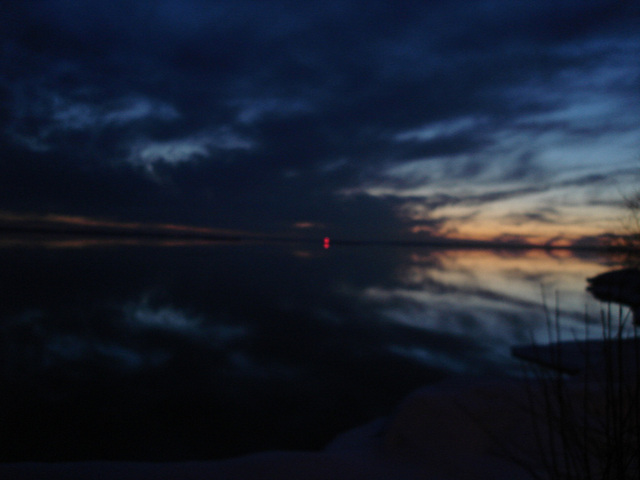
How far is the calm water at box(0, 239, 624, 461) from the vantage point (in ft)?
14.8

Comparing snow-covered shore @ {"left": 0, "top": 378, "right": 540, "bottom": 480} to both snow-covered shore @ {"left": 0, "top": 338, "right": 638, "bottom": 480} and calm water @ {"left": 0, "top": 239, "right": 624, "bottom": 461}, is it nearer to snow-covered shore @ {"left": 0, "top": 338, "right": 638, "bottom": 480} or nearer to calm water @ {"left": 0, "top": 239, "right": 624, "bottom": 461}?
snow-covered shore @ {"left": 0, "top": 338, "right": 638, "bottom": 480}

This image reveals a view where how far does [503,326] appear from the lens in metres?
10.2

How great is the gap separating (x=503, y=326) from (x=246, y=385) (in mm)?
7213

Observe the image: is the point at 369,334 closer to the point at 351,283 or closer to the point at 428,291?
the point at 428,291

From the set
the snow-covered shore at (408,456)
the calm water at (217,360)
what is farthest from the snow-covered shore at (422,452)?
the calm water at (217,360)

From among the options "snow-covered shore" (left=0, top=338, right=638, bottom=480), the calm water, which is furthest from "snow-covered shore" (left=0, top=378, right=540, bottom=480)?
the calm water

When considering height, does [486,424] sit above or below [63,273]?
below

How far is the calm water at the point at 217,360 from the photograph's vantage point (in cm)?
452

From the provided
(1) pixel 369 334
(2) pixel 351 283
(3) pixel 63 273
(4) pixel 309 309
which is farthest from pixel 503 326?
(3) pixel 63 273

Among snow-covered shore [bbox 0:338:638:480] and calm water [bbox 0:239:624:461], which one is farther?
calm water [bbox 0:239:624:461]

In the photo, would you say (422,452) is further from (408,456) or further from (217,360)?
(217,360)

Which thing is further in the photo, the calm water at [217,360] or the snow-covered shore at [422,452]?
the calm water at [217,360]

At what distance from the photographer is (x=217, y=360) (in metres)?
7.06

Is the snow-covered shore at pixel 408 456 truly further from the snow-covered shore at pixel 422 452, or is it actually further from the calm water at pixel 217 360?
the calm water at pixel 217 360
